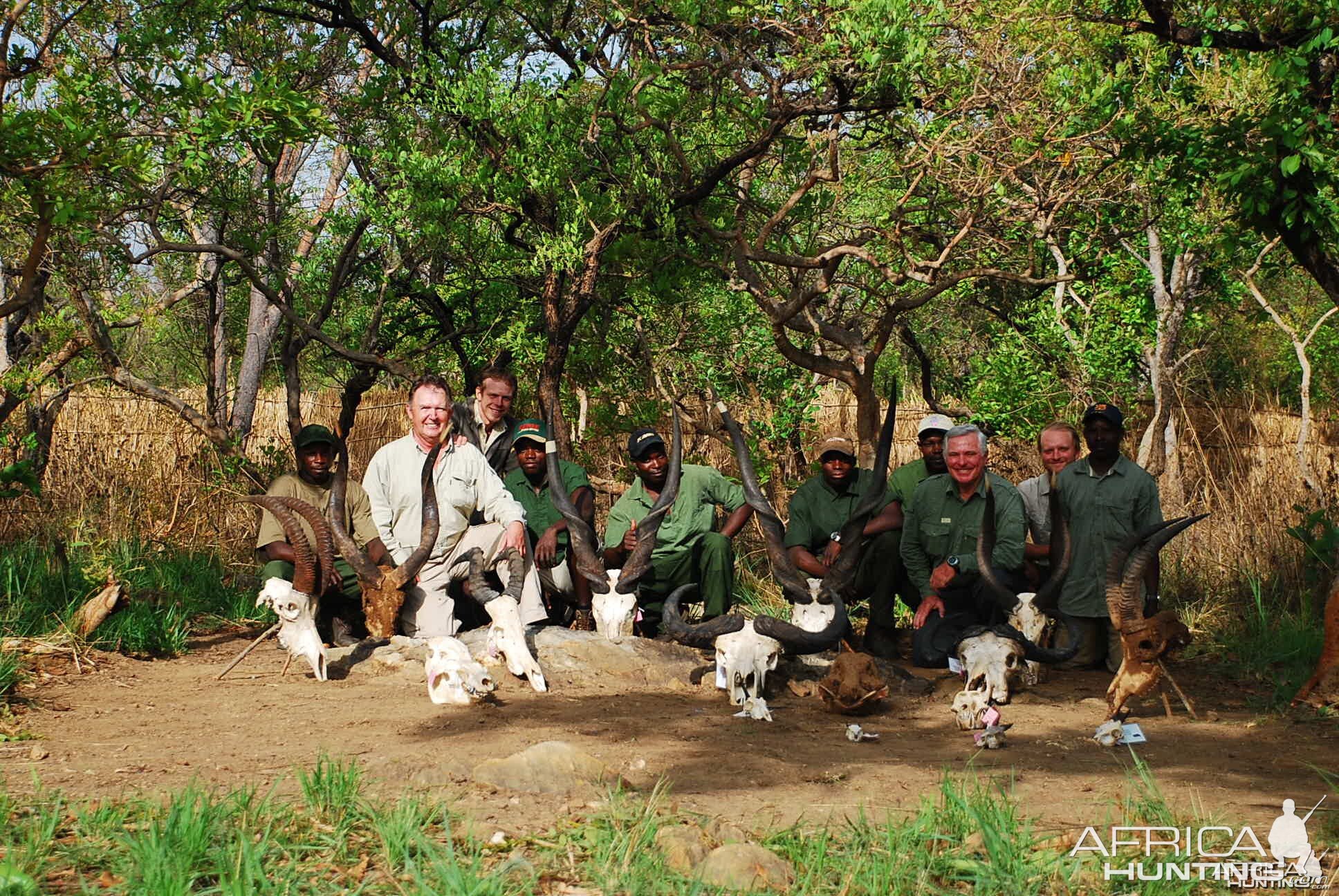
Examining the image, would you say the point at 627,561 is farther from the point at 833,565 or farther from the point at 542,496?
the point at 833,565

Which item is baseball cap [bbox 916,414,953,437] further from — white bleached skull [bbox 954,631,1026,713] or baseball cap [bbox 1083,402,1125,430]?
white bleached skull [bbox 954,631,1026,713]

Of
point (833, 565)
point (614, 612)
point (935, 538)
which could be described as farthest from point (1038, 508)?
point (614, 612)

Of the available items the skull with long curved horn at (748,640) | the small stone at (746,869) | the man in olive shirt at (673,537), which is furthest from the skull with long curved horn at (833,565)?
the small stone at (746,869)

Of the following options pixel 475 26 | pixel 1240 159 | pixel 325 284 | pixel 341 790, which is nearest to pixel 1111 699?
pixel 1240 159

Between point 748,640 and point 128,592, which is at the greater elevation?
point 128,592

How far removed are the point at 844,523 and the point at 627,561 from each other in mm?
1407

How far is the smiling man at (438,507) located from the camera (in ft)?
24.6

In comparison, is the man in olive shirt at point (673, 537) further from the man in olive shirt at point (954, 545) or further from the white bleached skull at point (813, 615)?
the man in olive shirt at point (954, 545)

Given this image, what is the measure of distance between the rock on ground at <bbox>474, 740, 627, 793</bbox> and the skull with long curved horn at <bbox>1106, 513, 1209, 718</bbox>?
2718mm

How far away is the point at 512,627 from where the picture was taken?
661cm

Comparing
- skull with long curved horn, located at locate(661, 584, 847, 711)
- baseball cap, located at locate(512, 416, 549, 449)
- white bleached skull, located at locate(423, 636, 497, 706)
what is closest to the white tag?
skull with long curved horn, located at locate(661, 584, 847, 711)

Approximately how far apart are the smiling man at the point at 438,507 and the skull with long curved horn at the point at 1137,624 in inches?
134

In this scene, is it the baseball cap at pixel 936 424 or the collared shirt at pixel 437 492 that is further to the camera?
the baseball cap at pixel 936 424

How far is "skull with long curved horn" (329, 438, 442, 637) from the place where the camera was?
7.05 m
